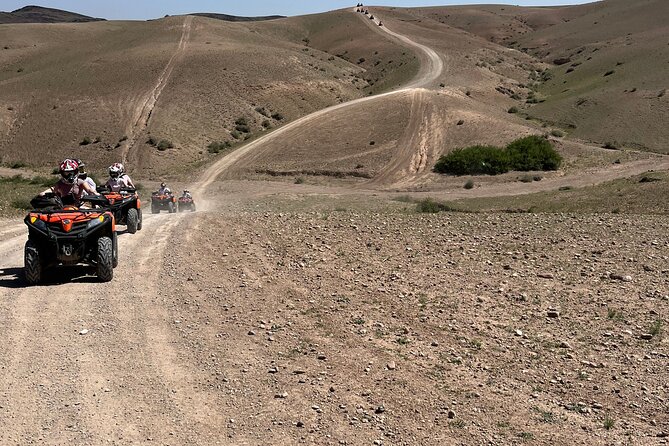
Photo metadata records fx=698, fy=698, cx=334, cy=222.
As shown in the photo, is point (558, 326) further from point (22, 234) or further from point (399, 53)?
point (399, 53)

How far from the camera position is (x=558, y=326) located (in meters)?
11.0

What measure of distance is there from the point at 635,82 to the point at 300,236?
66.4 metres

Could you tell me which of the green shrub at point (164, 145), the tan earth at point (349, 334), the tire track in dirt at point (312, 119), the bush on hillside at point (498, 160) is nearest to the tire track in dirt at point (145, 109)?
the green shrub at point (164, 145)

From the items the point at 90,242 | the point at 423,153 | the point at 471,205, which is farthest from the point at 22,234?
the point at 423,153

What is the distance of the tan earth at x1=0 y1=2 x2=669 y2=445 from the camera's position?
24.7ft

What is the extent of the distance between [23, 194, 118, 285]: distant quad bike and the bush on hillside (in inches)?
1588

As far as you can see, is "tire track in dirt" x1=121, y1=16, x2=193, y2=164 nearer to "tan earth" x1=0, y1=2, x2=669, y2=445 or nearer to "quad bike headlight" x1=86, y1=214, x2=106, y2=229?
"tan earth" x1=0, y1=2, x2=669, y2=445

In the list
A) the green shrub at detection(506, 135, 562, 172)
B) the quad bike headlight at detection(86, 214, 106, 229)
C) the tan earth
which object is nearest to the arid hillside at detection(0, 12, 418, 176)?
the green shrub at detection(506, 135, 562, 172)

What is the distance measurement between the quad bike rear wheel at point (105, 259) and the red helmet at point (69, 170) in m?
2.04

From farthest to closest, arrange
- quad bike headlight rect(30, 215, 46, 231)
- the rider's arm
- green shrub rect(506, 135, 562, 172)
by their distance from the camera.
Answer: green shrub rect(506, 135, 562, 172), the rider's arm, quad bike headlight rect(30, 215, 46, 231)

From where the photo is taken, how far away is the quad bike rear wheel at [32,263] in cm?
1199

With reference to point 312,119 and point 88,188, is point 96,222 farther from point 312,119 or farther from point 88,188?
point 312,119

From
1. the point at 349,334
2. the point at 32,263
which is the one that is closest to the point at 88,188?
the point at 32,263

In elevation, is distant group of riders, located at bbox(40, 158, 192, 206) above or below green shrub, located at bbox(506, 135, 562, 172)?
above
